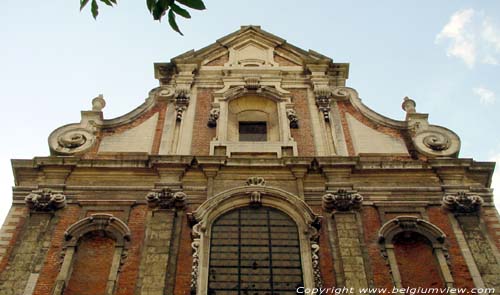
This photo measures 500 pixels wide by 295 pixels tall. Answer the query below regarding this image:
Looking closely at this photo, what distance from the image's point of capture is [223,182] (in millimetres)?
13664

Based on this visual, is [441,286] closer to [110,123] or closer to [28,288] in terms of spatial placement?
[28,288]

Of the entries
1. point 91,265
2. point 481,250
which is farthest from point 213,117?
point 481,250

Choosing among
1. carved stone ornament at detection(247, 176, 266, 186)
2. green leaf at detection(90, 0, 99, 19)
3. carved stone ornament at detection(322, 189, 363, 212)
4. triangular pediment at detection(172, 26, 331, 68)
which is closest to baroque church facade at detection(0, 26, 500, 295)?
carved stone ornament at detection(322, 189, 363, 212)

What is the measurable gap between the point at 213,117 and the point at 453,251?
6976 millimetres

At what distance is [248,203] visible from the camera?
42.7ft

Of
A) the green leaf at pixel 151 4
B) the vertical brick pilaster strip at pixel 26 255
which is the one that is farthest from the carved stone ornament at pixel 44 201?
the green leaf at pixel 151 4

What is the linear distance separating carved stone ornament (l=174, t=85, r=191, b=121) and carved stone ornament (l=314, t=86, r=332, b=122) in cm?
362

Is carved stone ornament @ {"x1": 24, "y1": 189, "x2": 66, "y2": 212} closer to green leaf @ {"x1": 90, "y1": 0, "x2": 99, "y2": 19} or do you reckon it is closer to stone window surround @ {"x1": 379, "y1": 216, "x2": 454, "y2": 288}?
stone window surround @ {"x1": 379, "y1": 216, "x2": 454, "y2": 288}

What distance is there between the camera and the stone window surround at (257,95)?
14773 millimetres

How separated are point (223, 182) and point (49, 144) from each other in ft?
14.8

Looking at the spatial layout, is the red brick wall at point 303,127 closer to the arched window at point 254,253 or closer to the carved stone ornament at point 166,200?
the arched window at point 254,253

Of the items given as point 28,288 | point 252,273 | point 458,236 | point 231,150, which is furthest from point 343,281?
point 28,288

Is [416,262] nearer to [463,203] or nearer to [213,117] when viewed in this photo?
[463,203]

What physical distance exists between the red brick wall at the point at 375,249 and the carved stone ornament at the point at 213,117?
4777 millimetres
